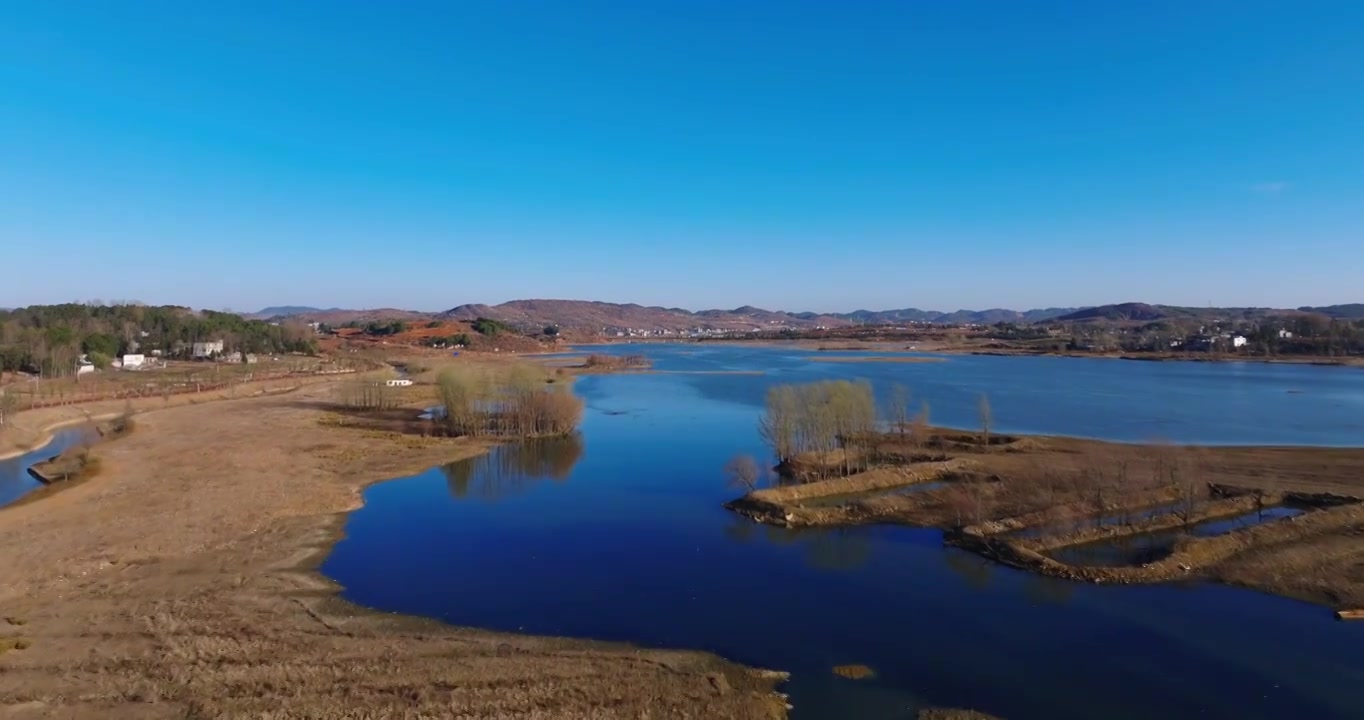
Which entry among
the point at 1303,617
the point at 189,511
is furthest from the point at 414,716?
the point at 1303,617

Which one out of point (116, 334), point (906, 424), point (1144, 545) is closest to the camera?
point (1144, 545)

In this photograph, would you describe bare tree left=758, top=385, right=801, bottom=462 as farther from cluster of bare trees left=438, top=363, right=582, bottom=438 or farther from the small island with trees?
cluster of bare trees left=438, top=363, right=582, bottom=438

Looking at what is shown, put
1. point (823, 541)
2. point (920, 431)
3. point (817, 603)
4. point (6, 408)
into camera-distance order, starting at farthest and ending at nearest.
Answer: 1. point (6, 408)
2. point (920, 431)
3. point (823, 541)
4. point (817, 603)

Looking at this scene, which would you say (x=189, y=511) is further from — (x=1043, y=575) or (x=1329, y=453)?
(x=1329, y=453)

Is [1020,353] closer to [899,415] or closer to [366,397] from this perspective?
[899,415]

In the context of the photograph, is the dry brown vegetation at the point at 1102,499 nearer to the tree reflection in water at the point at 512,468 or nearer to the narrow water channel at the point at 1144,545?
the narrow water channel at the point at 1144,545

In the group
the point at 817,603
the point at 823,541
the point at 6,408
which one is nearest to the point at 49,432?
the point at 6,408
